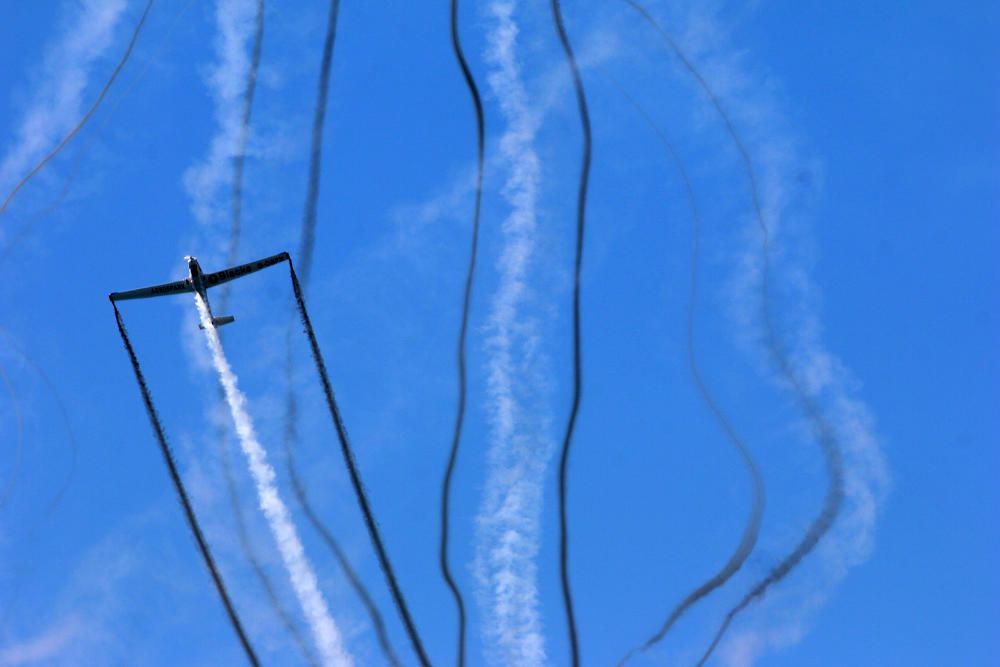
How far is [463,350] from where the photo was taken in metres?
33.4

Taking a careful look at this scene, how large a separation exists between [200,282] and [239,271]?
166 centimetres

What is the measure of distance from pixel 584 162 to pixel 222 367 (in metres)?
14.7

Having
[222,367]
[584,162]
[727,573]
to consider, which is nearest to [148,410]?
[222,367]

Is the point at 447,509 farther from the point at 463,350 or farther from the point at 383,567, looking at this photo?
the point at 463,350

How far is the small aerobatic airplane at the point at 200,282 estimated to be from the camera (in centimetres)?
3504

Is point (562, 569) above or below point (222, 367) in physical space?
below

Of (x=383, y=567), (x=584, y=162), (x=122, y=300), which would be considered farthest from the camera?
(x=122, y=300)

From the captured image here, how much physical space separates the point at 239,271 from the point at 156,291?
371 centimetres

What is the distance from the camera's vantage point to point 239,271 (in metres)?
35.6

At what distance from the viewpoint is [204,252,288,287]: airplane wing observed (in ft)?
115

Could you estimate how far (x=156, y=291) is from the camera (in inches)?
1454

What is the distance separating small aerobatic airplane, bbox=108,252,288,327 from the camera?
35041 mm

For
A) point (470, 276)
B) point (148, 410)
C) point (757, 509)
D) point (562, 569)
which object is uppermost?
point (470, 276)

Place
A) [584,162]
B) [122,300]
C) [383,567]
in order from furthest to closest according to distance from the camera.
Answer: [122,300]
[584,162]
[383,567]
